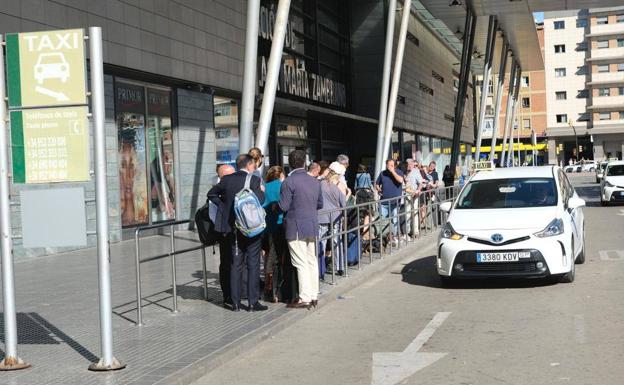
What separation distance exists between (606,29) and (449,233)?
313 ft

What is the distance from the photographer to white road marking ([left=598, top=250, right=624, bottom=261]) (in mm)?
13900

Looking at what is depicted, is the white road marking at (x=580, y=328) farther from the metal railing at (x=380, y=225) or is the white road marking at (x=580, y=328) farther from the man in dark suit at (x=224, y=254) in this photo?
the man in dark suit at (x=224, y=254)

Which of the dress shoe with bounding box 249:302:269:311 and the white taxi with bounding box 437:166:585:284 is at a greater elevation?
the white taxi with bounding box 437:166:585:284

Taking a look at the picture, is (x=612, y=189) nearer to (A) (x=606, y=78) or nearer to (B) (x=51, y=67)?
(B) (x=51, y=67)

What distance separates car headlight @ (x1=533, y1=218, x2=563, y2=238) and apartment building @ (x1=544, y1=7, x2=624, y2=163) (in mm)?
90860

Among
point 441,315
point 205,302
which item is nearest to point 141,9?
point 205,302

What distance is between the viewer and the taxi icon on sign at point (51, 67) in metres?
6.84

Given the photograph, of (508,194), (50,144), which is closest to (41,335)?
(50,144)

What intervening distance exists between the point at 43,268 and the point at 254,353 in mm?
7857

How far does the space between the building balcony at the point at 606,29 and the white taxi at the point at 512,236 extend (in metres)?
93.1

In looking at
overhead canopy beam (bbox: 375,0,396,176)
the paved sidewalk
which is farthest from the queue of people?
overhead canopy beam (bbox: 375,0,396,176)

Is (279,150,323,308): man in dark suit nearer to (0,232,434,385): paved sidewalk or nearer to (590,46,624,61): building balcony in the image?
(0,232,434,385): paved sidewalk

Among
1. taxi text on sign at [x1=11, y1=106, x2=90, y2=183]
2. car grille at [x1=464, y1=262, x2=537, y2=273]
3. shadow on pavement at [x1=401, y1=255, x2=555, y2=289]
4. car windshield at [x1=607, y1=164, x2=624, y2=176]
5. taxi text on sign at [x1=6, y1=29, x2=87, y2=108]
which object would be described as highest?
taxi text on sign at [x1=6, y1=29, x2=87, y2=108]

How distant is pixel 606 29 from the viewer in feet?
326
